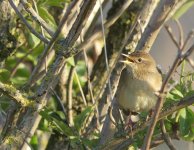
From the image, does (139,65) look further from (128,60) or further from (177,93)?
(177,93)

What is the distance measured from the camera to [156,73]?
4.34 meters

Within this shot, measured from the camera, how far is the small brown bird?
402 centimetres

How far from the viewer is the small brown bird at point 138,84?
4020 mm

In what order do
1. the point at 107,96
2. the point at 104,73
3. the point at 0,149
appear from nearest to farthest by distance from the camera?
the point at 0,149, the point at 107,96, the point at 104,73

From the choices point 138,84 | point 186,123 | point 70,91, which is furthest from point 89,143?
point 70,91

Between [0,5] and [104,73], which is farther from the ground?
[0,5]

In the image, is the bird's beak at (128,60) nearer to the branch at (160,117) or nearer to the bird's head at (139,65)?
the bird's head at (139,65)

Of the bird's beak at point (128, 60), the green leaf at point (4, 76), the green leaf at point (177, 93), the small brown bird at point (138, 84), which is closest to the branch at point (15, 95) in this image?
the green leaf at point (177, 93)

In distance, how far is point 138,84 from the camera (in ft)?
13.9

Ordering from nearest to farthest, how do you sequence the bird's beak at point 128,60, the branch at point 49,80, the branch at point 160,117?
the branch at point 160,117 < the branch at point 49,80 < the bird's beak at point 128,60

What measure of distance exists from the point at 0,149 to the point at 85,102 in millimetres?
1474

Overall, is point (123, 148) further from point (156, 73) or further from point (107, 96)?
point (156, 73)

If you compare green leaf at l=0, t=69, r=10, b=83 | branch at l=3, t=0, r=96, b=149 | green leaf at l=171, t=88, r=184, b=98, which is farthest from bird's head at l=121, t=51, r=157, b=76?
branch at l=3, t=0, r=96, b=149

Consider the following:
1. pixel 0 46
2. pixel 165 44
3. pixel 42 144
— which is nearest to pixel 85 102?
pixel 42 144
